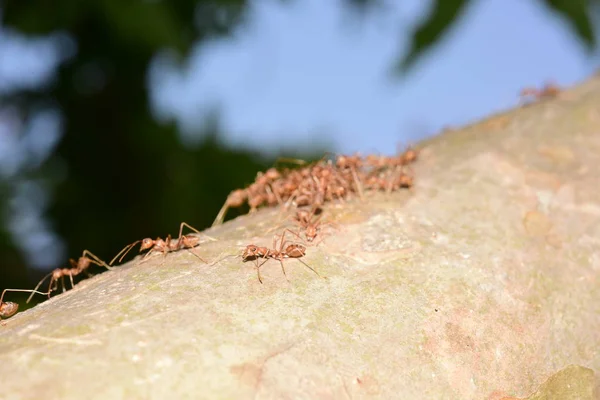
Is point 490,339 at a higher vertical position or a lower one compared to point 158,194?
higher

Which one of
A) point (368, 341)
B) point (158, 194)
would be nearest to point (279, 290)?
point (368, 341)

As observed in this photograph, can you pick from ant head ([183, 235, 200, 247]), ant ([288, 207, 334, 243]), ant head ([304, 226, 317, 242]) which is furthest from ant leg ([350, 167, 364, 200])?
ant head ([183, 235, 200, 247])

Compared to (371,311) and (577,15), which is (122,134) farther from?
(371,311)

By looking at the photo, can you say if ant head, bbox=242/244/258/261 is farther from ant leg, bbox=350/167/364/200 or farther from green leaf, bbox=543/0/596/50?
green leaf, bbox=543/0/596/50

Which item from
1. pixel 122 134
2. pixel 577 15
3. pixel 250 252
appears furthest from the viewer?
pixel 122 134

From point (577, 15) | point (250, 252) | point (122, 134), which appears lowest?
point (122, 134)

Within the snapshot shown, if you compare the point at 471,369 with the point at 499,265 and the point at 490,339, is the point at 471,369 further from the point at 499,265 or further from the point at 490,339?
the point at 499,265

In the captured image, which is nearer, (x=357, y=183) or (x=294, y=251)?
(x=294, y=251)

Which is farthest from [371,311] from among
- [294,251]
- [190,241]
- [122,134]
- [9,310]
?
[122,134]
